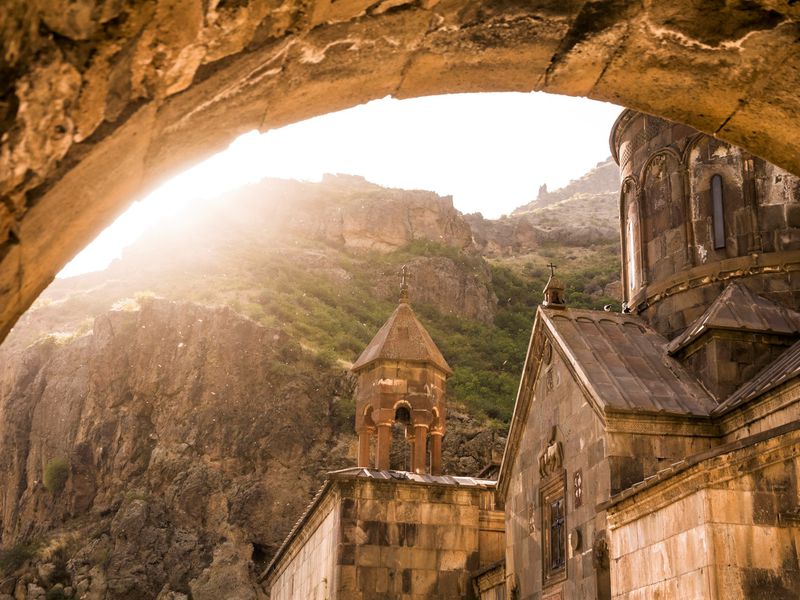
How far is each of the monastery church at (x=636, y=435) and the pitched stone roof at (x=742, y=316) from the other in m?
0.02

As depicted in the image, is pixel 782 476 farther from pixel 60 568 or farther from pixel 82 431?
pixel 82 431

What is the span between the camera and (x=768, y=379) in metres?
9.17

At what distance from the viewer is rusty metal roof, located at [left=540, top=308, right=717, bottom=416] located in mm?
9438

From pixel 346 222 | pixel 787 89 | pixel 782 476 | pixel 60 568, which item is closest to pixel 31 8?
pixel 787 89

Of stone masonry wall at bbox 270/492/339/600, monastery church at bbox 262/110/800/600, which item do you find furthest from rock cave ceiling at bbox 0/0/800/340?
stone masonry wall at bbox 270/492/339/600

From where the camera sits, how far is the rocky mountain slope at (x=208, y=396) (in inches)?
1050

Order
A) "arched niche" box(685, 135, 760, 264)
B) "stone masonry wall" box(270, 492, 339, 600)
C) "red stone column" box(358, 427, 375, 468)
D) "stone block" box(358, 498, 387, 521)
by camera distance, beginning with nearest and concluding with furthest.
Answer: "arched niche" box(685, 135, 760, 264) < "stone block" box(358, 498, 387, 521) < "stone masonry wall" box(270, 492, 339, 600) < "red stone column" box(358, 427, 375, 468)

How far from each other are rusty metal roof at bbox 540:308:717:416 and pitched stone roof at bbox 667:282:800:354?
0.37m

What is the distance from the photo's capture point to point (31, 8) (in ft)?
5.89

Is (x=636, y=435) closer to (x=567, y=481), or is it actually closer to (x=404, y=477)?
(x=567, y=481)

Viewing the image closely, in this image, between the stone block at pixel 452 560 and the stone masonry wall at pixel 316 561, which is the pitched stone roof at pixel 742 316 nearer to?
the stone block at pixel 452 560

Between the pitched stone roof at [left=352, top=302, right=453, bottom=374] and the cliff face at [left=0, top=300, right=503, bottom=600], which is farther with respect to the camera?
the cliff face at [left=0, top=300, right=503, bottom=600]

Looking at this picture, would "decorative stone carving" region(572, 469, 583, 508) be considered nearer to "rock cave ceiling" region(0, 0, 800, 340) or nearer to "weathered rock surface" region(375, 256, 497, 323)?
"rock cave ceiling" region(0, 0, 800, 340)

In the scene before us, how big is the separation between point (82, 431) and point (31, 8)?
30.5 metres
